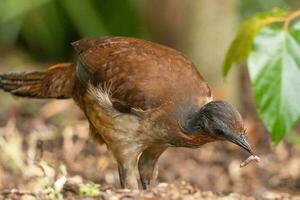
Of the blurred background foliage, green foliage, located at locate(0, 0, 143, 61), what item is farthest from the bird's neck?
green foliage, located at locate(0, 0, 143, 61)

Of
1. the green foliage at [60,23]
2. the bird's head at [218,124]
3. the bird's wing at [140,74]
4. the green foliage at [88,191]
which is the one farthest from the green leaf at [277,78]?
the green foliage at [60,23]

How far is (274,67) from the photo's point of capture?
5.40 m

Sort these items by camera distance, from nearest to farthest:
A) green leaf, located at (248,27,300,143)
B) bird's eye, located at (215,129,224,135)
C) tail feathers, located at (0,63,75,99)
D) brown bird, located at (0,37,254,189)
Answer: bird's eye, located at (215,129,224,135) < green leaf, located at (248,27,300,143) < brown bird, located at (0,37,254,189) < tail feathers, located at (0,63,75,99)

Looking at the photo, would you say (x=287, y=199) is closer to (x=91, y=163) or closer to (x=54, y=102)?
(x=91, y=163)

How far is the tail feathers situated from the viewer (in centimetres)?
631

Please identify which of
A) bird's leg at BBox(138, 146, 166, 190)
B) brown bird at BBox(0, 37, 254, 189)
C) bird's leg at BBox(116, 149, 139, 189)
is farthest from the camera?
bird's leg at BBox(138, 146, 166, 190)

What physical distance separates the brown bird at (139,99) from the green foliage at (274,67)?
346mm

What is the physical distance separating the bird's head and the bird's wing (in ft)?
0.79

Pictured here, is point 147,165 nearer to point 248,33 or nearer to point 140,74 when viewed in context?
point 140,74

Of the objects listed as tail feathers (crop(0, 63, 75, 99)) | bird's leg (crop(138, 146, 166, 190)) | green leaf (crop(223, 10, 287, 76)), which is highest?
green leaf (crop(223, 10, 287, 76))

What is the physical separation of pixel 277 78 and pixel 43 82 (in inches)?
77.4

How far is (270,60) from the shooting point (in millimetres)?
5379

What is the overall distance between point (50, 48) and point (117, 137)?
5.66 meters

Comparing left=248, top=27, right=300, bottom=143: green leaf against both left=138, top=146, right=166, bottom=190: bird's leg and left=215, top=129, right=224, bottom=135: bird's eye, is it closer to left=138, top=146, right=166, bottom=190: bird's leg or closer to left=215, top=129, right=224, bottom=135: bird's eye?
left=215, top=129, right=224, bottom=135: bird's eye
